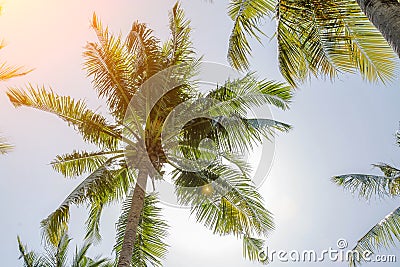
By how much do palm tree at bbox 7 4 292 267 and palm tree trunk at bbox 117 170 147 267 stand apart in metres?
0.02

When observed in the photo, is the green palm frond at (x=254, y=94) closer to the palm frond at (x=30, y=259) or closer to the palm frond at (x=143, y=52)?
the palm frond at (x=143, y=52)

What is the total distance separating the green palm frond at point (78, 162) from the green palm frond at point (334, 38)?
17.3 feet

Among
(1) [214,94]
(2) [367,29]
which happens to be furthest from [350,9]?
(1) [214,94]

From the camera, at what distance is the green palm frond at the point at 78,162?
419 inches

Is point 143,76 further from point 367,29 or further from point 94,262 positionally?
point 94,262

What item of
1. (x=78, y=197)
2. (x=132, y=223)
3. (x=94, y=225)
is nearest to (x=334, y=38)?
(x=132, y=223)

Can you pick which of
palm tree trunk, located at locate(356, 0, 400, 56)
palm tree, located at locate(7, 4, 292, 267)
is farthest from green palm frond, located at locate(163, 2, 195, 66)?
palm tree trunk, located at locate(356, 0, 400, 56)

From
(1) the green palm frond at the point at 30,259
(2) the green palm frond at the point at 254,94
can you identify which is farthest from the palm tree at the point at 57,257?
(2) the green palm frond at the point at 254,94

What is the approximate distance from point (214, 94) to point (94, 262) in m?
8.03

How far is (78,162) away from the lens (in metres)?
10.8

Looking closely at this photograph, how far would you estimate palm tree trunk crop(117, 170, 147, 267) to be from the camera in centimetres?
800

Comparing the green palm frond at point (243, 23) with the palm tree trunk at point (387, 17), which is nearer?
the palm tree trunk at point (387, 17)

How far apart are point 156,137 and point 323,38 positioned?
14.1ft

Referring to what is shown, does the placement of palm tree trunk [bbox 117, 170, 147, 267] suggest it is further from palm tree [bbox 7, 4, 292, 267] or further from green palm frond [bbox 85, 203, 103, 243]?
green palm frond [bbox 85, 203, 103, 243]
